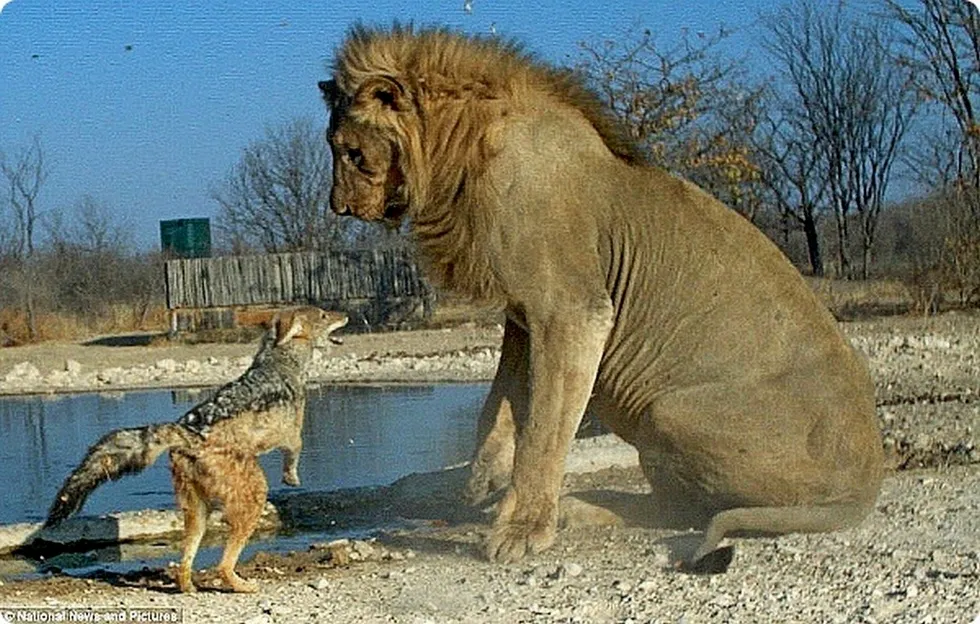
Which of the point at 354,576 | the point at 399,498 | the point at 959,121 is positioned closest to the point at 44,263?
the point at 959,121

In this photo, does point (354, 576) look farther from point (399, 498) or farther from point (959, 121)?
point (959, 121)

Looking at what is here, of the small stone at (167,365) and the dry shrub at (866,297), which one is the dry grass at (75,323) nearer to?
the small stone at (167,365)

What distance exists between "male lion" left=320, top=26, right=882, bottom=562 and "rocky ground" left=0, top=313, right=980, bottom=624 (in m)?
0.24

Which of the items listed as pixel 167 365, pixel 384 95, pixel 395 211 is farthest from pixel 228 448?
pixel 167 365

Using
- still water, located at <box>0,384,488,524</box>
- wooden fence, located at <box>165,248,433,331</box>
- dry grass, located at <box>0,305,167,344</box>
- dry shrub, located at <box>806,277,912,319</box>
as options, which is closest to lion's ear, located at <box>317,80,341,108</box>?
still water, located at <box>0,384,488,524</box>

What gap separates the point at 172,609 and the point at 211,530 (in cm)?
186

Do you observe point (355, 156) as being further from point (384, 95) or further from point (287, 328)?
point (287, 328)

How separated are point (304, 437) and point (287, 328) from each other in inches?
185

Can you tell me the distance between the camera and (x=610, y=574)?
5.95m

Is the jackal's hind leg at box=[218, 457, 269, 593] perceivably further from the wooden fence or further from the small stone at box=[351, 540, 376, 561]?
the wooden fence

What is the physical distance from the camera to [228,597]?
573 centimetres

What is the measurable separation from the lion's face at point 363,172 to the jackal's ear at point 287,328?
0.65 metres

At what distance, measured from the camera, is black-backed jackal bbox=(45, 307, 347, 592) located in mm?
5758

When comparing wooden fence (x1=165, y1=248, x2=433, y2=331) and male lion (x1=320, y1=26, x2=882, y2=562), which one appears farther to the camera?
wooden fence (x1=165, y1=248, x2=433, y2=331)
